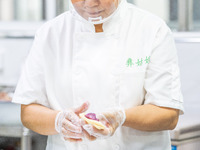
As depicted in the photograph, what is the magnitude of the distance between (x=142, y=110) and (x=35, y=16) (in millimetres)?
1829

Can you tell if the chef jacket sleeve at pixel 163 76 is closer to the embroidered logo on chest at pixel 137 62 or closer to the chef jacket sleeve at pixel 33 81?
the embroidered logo on chest at pixel 137 62

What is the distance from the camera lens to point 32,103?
56.7 inches

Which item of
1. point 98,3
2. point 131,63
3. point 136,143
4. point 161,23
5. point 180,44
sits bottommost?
point 136,143

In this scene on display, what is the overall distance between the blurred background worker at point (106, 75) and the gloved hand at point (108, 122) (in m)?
0.03

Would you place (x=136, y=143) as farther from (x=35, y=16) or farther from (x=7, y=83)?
(x=35, y=16)

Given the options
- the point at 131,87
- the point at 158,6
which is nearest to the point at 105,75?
the point at 131,87

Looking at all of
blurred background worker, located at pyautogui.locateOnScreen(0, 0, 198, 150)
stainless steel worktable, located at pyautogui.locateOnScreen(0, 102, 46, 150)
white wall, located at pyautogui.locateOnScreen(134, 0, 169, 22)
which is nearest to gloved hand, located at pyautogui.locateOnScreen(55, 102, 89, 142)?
blurred background worker, located at pyautogui.locateOnScreen(0, 0, 198, 150)

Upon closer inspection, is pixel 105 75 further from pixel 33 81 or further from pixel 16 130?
pixel 16 130

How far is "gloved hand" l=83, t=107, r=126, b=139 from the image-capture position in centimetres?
125

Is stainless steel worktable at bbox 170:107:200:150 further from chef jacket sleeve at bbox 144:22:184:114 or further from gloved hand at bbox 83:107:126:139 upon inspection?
gloved hand at bbox 83:107:126:139

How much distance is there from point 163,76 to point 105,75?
213 millimetres

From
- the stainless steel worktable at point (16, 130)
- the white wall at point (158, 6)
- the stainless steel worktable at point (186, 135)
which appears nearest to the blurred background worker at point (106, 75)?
the stainless steel worktable at point (186, 135)

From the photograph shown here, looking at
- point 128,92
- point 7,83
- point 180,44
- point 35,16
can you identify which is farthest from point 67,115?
point 35,16

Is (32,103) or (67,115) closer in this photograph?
(67,115)
